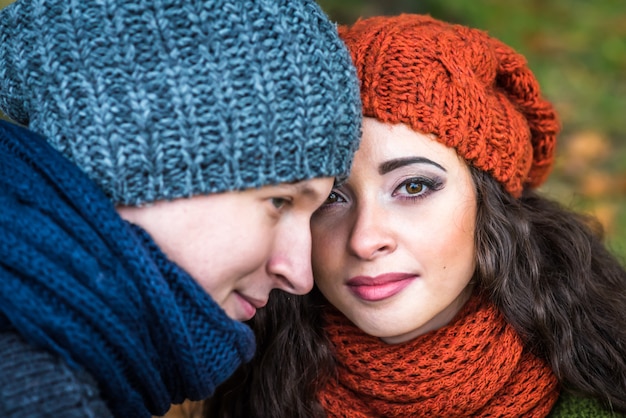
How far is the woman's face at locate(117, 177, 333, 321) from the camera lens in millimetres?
1679

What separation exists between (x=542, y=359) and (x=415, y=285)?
506 millimetres

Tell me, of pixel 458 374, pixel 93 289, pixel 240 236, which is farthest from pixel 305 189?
pixel 458 374

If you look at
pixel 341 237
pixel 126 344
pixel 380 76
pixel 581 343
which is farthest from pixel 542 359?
pixel 126 344

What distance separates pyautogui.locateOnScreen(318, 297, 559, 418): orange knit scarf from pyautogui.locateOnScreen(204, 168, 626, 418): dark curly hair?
2.4 inches

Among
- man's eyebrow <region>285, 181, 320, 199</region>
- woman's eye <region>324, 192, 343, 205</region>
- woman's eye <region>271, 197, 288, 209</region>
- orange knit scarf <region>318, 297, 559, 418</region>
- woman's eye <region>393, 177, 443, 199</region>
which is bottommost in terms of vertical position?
orange knit scarf <region>318, 297, 559, 418</region>

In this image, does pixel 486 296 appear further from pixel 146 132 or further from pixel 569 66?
pixel 569 66

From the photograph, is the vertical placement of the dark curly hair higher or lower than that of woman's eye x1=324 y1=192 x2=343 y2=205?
lower

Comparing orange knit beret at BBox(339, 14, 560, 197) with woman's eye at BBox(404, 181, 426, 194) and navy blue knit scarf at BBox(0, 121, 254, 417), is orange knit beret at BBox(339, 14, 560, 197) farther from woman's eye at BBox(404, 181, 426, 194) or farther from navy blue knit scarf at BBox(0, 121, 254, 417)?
navy blue knit scarf at BBox(0, 121, 254, 417)

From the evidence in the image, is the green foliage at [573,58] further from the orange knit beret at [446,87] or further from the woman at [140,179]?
the woman at [140,179]

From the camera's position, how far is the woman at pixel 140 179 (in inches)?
59.7

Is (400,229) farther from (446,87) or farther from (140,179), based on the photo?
(140,179)

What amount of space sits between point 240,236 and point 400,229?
632 millimetres

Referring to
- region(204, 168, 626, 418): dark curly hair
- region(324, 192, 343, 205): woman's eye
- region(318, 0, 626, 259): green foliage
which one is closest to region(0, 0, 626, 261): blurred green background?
region(318, 0, 626, 259): green foliage

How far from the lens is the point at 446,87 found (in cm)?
218
